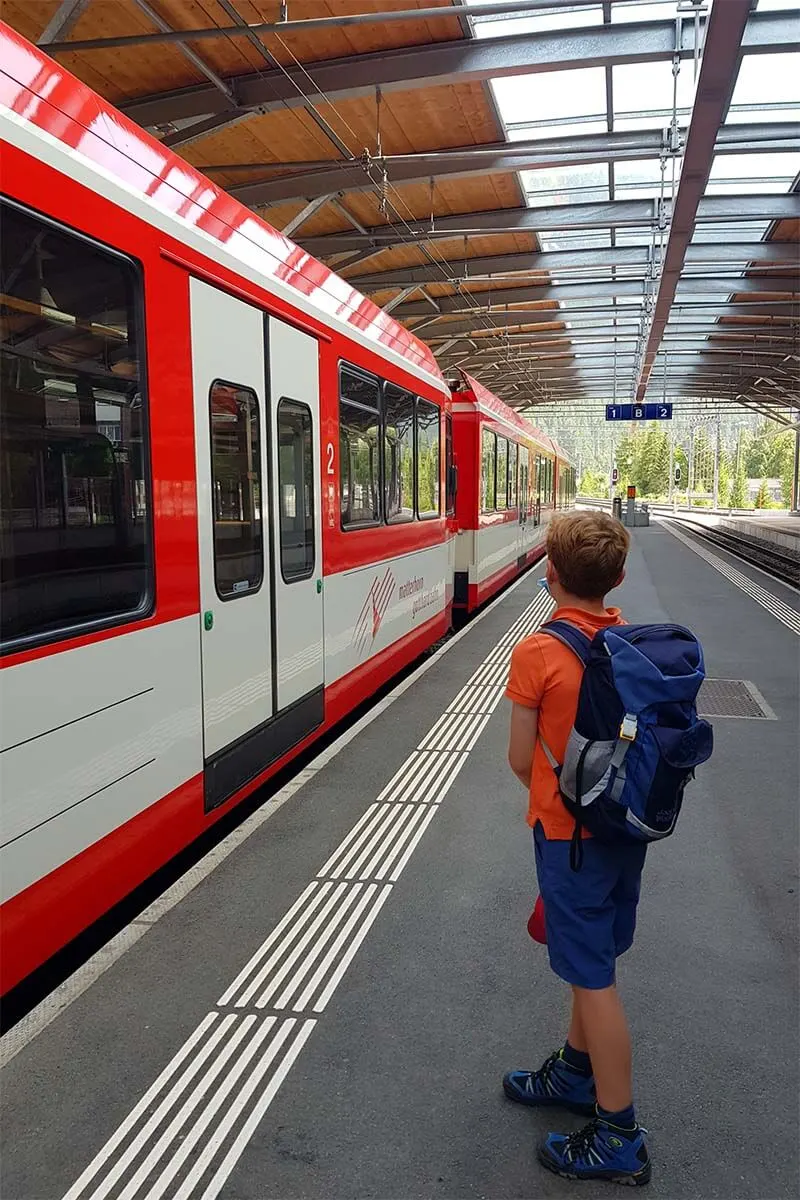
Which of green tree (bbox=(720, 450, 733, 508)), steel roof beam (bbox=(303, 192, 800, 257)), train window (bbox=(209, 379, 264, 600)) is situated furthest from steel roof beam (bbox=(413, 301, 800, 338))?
green tree (bbox=(720, 450, 733, 508))

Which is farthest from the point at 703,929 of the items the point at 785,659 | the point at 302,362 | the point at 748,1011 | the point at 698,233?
the point at 698,233

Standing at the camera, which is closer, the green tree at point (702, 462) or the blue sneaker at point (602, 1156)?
the blue sneaker at point (602, 1156)

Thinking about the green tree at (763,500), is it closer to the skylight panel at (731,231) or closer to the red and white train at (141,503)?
the skylight panel at (731,231)

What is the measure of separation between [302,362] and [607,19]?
7.32m

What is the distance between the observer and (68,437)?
3.31m

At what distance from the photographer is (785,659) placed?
31.8 feet

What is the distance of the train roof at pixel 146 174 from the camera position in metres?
3.06

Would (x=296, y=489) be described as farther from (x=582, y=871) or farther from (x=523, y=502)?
(x=523, y=502)

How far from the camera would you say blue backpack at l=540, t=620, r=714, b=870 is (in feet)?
7.20

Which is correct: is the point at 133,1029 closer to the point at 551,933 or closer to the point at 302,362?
the point at 551,933

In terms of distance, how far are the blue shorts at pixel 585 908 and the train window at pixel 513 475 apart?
14926 mm

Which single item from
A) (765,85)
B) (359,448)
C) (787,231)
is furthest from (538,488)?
(359,448)

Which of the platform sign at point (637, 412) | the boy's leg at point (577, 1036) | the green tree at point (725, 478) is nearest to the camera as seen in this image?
the boy's leg at point (577, 1036)

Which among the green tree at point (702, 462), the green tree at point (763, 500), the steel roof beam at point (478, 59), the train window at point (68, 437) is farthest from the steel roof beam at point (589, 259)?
the green tree at point (702, 462)
